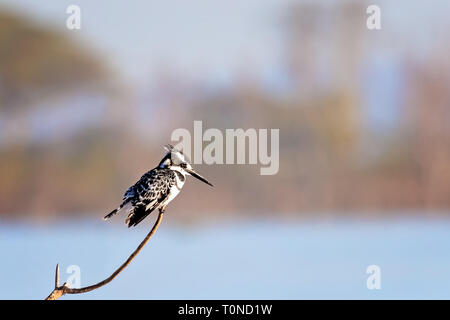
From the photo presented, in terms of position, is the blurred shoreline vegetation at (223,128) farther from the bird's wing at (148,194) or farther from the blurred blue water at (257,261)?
the bird's wing at (148,194)

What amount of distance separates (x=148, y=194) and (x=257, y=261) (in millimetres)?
18996

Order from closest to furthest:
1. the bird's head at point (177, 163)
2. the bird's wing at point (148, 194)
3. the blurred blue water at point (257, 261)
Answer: the bird's wing at point (148, 194)
the bird's head at point (177, 163)
the blurred blue water at point (257, 261)

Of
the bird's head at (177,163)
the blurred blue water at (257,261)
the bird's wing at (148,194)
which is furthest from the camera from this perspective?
the blurred blue water at (257,261)

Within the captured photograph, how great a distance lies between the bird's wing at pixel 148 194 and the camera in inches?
208

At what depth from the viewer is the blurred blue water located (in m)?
17.5

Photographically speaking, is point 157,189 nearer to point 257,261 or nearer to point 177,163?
point 177,163

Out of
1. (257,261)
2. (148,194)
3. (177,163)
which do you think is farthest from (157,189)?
(257,261)

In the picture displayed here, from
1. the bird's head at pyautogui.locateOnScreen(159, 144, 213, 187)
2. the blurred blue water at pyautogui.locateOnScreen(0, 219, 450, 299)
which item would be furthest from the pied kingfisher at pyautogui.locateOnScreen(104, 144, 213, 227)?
the blurred blue water at pyautogui.locateOnScreen(0, 219, 450, 299)

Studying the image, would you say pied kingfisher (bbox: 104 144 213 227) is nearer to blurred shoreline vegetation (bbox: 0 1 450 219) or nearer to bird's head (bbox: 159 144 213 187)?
bird's head (bbox: 159 144 213 187)

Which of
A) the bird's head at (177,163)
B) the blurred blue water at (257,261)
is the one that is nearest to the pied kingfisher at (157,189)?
the bird's head at (177,163)

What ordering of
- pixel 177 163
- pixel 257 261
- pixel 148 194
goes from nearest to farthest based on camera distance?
pixel 148 194 → pixel 177 163 → pixel 257 261

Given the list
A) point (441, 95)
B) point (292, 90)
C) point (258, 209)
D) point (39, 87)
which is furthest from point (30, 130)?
point (441, 95)

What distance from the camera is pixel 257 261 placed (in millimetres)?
24125
